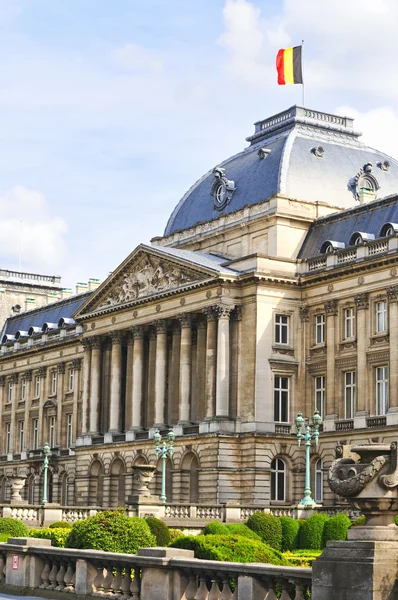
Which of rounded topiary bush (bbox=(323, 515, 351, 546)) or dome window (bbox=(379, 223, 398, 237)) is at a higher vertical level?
dome window (bbox=(379, 223, 398, 237))

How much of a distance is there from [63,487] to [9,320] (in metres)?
27.2

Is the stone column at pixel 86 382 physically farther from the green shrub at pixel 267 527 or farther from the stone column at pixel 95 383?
the green shrub at pixel 267 527

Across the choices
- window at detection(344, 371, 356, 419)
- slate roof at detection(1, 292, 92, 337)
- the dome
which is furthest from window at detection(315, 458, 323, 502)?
slate roof at detection(1, 292, 92, 337)

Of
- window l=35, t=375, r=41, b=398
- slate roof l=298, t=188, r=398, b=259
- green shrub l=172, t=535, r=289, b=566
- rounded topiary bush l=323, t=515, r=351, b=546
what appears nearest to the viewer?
green shrub l=172, t=535, r=289, b=566

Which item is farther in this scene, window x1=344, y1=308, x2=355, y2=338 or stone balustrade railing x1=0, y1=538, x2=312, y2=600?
window x1=344, y1=308, x2=355, y2=338

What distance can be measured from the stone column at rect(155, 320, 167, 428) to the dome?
8906mm

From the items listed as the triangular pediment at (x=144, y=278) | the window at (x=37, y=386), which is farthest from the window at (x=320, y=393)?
the window at (x=37, y=386)

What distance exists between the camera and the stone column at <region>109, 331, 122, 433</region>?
282 ft

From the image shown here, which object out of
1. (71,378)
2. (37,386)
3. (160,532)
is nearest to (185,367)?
(71,378)

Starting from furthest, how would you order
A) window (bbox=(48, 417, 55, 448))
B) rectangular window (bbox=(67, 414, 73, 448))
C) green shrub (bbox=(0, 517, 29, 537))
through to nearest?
window (bbox=(48, 417, 55, 448))
rectangular window (bbox=(67, 414, 73, 448))
green shrub (bbox=(0, 517, 29, 537))

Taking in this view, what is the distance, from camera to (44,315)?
376ft

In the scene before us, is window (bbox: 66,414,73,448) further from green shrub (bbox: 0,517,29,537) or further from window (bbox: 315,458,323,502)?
green shrub (bbox: 0,517,29,537)

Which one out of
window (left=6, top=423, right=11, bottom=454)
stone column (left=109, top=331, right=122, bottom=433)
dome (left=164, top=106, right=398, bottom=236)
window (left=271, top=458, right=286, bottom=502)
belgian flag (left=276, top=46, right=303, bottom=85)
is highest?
belgian flag (left=276, top=46, right=303, bottom=85)

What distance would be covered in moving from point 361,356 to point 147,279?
18889 millimetres
